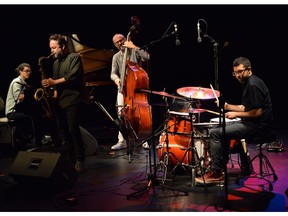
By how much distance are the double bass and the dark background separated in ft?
9.72

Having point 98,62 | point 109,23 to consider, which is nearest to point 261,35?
point 109,23

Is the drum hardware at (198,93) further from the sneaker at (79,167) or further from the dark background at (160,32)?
the dark background at (160,32)

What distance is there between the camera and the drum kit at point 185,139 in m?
3.88

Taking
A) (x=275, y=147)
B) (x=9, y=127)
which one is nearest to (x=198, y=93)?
(x=275, y=147)

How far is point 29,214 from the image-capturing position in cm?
294

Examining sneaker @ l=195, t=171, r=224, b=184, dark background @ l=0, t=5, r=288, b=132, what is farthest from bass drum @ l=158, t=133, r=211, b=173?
dark background @ l=0, t=5, r=288, b=132

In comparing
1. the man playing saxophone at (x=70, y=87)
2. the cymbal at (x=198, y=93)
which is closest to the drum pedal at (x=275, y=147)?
the cymbal at (x=198, y=93)

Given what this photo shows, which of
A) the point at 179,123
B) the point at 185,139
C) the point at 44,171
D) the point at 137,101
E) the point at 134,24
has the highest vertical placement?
the point at 134,24

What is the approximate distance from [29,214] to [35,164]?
2.26 ft

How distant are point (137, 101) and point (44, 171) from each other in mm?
1523

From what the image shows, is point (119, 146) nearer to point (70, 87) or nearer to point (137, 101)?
point (137, 101)

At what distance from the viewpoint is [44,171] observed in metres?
3.43

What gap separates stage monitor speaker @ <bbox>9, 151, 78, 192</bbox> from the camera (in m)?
3.44

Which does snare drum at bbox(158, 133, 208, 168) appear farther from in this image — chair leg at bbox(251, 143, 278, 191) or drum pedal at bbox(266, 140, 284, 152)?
drum pedal at bbox(266, 140, 284, 152)
